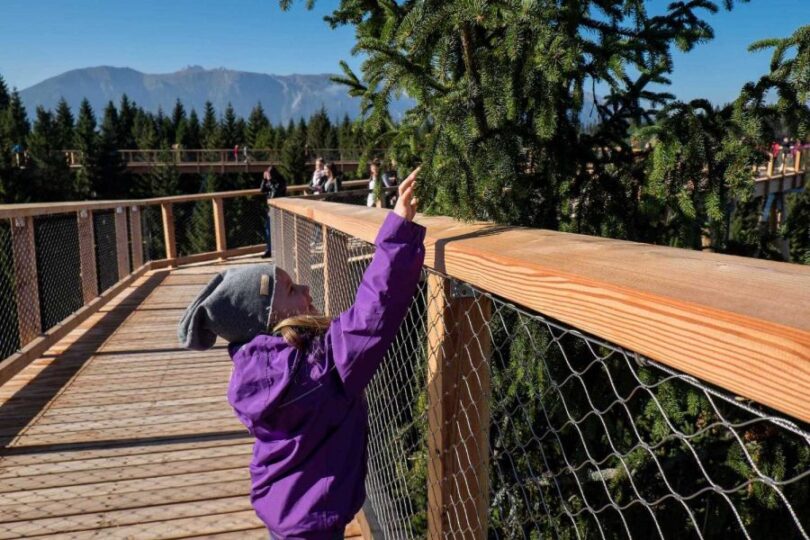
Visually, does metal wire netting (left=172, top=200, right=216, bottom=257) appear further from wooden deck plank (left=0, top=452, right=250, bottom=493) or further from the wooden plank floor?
wooden deck plank (left=0, top=452, right=250, bottom=493)

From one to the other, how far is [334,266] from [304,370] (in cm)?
187

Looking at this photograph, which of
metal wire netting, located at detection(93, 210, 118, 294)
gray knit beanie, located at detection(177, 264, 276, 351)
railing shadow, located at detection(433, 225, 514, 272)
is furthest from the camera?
metal wire netting, located at detection(93, 210, 118, 294)

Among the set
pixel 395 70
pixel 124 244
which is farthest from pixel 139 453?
pixel 124 244

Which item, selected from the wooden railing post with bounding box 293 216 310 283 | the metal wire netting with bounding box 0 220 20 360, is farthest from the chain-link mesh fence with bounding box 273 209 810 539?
the metal wire netting with bounding box 0 220 20 360

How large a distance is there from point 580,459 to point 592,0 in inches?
84.9

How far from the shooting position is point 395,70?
3.04 meters

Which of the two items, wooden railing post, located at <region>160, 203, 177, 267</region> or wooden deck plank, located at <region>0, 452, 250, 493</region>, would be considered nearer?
wooden deck plank, located at <region>0, 452, 250, 493</region>

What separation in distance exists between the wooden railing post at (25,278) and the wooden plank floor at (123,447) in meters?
0.29

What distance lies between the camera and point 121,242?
9266mm

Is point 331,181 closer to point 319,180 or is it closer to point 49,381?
point 319,180

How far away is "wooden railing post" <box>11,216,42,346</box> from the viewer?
5.18 m

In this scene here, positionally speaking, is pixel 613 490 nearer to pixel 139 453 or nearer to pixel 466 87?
pixel 466 87

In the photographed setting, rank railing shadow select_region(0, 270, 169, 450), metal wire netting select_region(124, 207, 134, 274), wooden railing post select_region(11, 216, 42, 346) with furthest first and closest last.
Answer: metal wire netting select_region(124, 207, 134, 274) < wooden railing post select_region(11, 216, 42, 346) < railing shadow select_region(0, 270, 169, 450)

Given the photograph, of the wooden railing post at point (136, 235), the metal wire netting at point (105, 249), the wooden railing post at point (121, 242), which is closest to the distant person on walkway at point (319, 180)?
the wooden railing post at point (136, 235)
